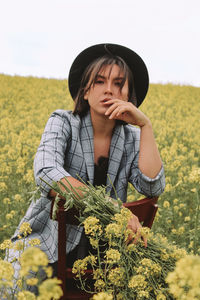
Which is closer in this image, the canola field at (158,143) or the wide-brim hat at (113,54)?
the wide-brim hat at (113,54)

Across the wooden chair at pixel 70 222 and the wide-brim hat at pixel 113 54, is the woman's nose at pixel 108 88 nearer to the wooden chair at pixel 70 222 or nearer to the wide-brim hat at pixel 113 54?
the wide-brim hat at pixel 113 54

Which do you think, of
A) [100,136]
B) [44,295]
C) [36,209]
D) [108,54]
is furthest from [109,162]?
[44,295]

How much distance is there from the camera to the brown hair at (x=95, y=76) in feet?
7.19

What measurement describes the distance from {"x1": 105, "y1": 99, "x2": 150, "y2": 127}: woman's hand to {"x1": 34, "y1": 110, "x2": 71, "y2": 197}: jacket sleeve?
31 centimetres

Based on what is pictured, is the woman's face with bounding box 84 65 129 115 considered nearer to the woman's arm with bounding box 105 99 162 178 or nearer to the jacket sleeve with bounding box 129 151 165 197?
the woman's arm with bounding box 105 99 162 178

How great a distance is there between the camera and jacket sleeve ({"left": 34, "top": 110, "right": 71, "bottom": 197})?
1769 millimetres

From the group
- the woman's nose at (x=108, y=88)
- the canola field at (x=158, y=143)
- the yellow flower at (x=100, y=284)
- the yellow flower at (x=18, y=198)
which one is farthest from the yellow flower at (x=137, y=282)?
the yellow flower at (x=18, y=198)

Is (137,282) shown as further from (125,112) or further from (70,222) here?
(125,112)

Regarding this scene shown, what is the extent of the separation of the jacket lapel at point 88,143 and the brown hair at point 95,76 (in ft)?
0.33

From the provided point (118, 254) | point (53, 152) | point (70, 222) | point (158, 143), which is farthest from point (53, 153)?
point (158, 143)

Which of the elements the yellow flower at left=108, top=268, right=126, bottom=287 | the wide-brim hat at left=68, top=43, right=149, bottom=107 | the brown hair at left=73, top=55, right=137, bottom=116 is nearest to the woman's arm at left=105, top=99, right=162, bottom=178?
the brown hair at left=73, top=55, right=137, bottom=116

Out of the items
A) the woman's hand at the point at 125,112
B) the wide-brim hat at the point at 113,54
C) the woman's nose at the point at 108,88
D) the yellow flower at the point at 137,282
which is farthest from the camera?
A: the wide-brim hat at the point at 113,54

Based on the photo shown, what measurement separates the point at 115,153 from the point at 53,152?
0.53 metres

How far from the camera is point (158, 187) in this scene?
7.00 feet
